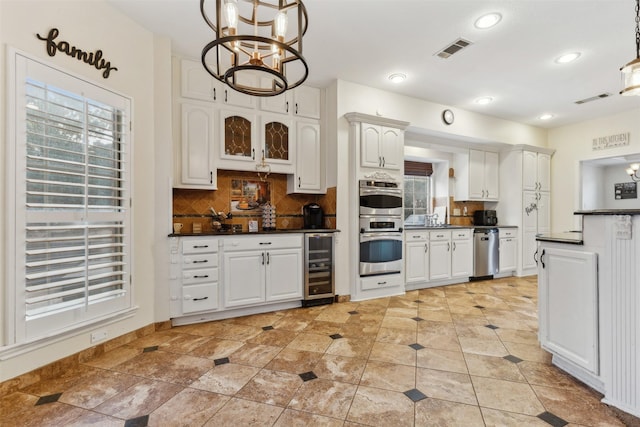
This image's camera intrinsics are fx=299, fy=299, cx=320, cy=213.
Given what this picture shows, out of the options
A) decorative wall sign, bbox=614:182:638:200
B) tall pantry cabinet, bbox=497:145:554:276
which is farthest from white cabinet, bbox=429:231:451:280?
decorative wall sign, bbox=614:182:638:200

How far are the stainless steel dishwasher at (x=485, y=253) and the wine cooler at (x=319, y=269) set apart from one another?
2.70 meters

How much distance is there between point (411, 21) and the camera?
2.72m

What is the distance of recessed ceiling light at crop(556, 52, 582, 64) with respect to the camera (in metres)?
3.23

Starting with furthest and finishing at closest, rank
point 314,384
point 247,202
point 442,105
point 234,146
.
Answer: point 442,105
point 247,202
point 234,146
point 314,384

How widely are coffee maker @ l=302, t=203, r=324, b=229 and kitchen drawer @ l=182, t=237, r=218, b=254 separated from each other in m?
1.28

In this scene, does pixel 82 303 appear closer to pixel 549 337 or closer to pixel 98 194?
pixel 98 194

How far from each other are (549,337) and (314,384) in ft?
5.67

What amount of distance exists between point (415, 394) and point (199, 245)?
2.32m

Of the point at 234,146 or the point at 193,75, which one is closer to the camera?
the point at 193,75

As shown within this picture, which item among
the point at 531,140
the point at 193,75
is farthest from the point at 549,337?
the point at 531,140

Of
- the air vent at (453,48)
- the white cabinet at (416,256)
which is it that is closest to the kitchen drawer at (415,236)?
the white cabinet at (416,256)

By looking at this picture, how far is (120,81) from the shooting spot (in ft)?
8.55

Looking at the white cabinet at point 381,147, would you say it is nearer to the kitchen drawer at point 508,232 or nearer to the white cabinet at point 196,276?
the white cabinet at point 196,276

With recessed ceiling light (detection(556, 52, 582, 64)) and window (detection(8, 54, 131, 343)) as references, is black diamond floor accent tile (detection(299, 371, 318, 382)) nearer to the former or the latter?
window (detection(8, 54, 131, 343))
